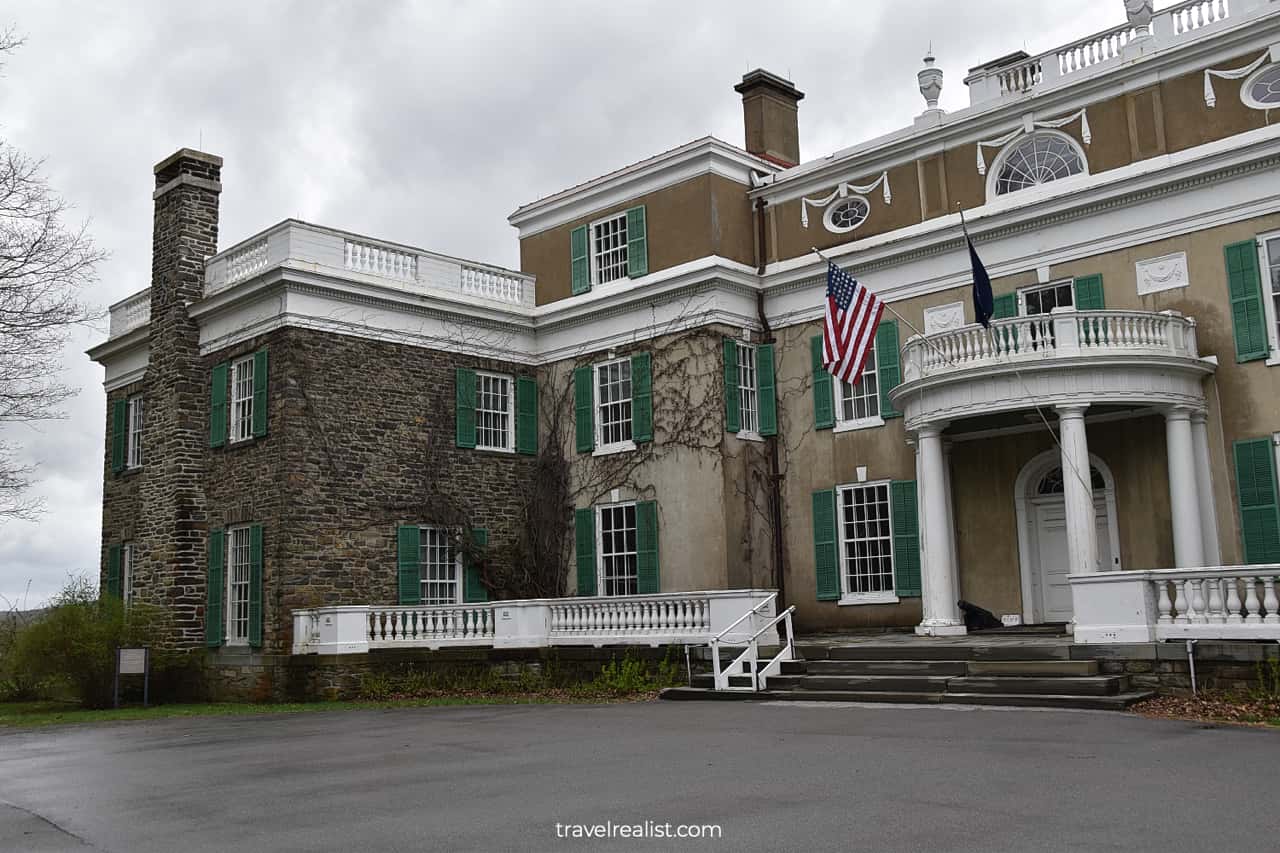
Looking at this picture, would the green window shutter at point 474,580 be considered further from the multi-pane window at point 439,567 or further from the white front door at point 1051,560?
the white front door at point 1051,560

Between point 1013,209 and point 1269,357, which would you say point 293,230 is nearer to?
point 1013,209

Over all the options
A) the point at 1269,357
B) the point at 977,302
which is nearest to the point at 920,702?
the point at 977,302

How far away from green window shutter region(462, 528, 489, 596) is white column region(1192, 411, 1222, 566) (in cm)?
1243

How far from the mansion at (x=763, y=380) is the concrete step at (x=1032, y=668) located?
80.7 inches

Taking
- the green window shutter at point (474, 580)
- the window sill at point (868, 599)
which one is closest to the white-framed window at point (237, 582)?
the green window shutter at point (474, 580)

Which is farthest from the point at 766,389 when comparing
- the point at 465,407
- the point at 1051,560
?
the point at 1051,560

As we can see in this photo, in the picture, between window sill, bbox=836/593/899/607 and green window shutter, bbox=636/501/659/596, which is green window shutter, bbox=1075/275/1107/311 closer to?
window sill, bbox=836/593/899/607

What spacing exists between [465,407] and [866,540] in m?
8.01

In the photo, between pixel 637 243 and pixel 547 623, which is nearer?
pixel 547 623

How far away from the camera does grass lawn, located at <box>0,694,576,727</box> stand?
674 inches

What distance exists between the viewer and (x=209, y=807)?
26.9ft

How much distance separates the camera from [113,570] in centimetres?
2555

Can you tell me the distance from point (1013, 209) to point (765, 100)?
7259mm

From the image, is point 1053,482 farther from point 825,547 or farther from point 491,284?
point 491,284
